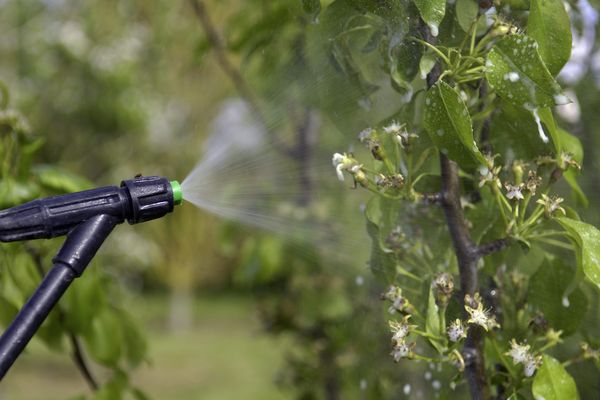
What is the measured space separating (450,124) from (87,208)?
0.31m

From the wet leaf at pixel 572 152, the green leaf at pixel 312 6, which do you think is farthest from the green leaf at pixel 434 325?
the green leaf at pixel 312 6

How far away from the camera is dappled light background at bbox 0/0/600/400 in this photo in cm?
96

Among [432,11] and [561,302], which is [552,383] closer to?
[561,302]

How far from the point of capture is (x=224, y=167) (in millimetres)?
946

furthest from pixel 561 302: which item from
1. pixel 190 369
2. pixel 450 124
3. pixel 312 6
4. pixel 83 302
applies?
pixel 190 369

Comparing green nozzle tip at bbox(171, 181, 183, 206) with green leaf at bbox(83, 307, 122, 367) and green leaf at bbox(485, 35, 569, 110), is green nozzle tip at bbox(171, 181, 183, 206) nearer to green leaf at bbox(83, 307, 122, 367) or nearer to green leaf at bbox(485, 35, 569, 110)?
green leaf at bbox(485, 35, 569, 110)

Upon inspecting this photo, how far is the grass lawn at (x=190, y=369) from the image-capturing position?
4871mm

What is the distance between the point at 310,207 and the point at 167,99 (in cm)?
555

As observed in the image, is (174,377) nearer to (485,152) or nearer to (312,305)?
(312,305)

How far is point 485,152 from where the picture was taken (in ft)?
2.20

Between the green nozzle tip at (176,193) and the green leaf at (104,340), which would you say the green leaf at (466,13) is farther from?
the green leaf at (104,340)

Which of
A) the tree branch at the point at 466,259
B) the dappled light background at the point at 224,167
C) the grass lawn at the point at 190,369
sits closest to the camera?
the tree branch at the point at 466,259

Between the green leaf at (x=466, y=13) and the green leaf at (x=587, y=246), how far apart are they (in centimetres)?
19

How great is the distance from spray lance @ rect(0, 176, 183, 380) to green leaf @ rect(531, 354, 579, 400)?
13.7 inches
